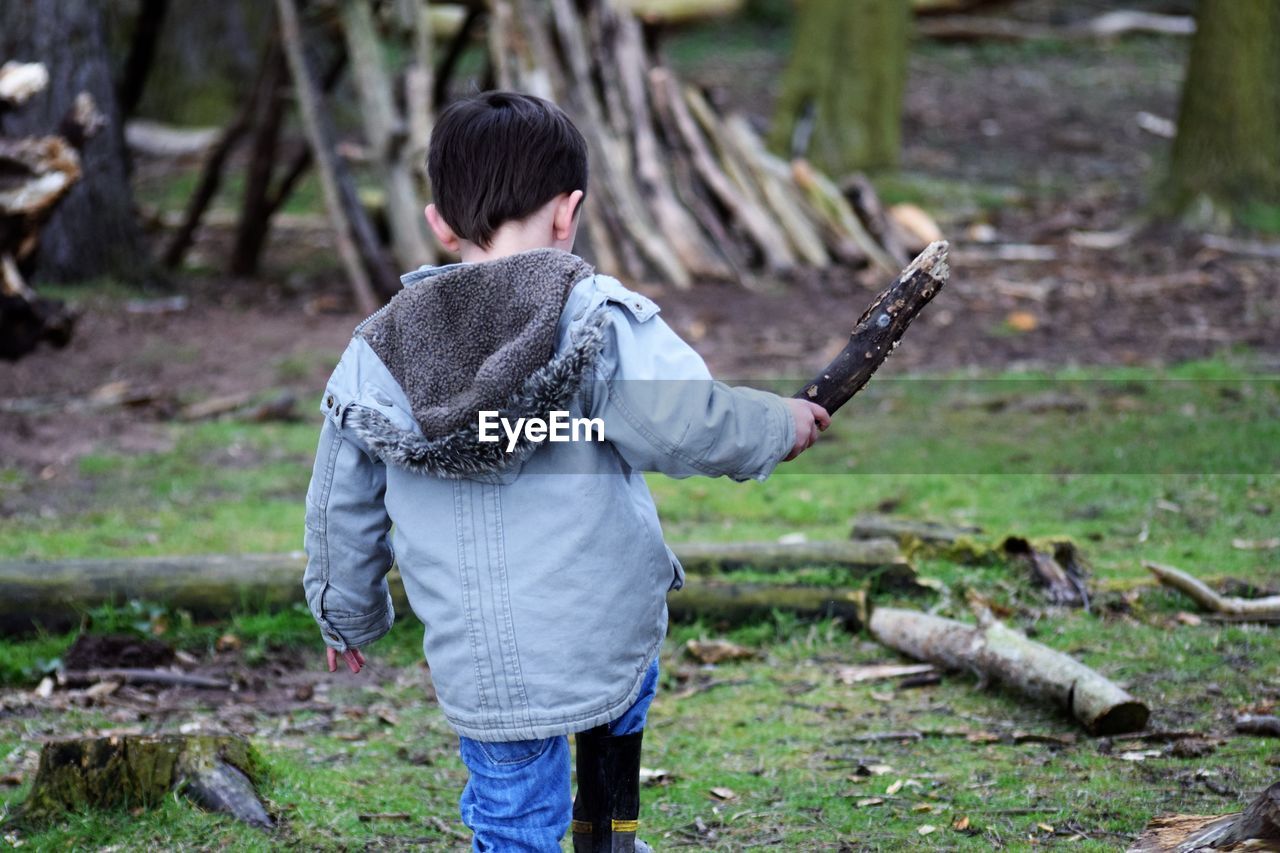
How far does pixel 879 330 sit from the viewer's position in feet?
9.12

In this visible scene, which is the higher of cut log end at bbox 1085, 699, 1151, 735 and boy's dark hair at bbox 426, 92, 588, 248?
boy's dark hair at bbox 426, 92, 588, 248

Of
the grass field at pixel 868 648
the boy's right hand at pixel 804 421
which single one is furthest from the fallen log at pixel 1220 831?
the boy's right hand at pixel 804 421

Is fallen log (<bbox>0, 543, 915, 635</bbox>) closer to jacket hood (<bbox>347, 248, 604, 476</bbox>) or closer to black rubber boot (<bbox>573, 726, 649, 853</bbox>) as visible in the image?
black rubber boot (<bbox>573, 726, 649, 853</bbox>)

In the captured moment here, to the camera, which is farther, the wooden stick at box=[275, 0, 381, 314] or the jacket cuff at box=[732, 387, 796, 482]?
the wooden stick at box=[275, 0, 381, 314]

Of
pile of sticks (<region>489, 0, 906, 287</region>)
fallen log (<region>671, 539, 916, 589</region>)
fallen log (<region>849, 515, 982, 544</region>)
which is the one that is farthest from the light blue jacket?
pile of sticks (<region>489, 0, 906, 287</region>)

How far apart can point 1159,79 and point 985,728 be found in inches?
752

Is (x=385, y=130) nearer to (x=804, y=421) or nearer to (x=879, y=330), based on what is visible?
(x=879, y=330)

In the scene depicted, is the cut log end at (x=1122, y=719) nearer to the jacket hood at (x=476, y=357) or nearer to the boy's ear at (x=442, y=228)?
the jacket hood at (x=476, y=357)

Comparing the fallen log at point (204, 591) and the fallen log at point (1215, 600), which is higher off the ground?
the fallen log at point (1215, 600)

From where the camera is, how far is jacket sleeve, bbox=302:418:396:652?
2.65m

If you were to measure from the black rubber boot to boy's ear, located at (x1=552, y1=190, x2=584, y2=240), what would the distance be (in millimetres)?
1002

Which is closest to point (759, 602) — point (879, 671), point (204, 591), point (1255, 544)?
point (879, 671)

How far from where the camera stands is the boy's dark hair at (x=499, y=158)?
254cm

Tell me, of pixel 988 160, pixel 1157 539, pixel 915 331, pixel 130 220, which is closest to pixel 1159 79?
pixel 988 160
